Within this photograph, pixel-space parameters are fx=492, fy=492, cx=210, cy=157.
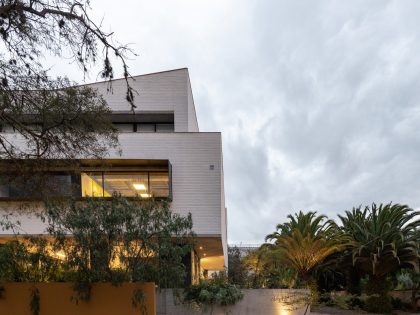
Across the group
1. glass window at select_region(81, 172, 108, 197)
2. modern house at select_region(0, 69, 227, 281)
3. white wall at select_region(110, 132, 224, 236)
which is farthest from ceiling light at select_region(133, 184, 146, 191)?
glass window at select_region(81, 172, 108, 197)

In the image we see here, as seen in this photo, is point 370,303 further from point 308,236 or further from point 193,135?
point 193,135

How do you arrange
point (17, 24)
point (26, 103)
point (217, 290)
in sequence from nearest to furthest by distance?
1. point (17, 24)
2. point (26, 103)
3. point (217, 290)

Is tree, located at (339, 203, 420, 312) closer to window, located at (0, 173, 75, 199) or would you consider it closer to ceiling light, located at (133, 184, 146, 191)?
ceiling light, located at (133, 184, 146, 191)

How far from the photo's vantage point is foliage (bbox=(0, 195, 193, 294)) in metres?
12.1

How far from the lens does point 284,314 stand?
16.8 meters

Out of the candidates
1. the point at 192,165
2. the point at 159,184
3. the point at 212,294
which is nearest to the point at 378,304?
the point at 212,294

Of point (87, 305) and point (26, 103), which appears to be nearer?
point (26, 103)

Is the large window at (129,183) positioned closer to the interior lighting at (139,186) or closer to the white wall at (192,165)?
the interior lighting at (139,186)

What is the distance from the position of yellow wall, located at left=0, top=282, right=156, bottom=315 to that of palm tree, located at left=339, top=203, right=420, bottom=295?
13342mm

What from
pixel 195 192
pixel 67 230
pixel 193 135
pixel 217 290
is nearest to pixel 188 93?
pixel 193 135

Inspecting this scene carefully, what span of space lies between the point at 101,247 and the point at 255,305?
22.1ft

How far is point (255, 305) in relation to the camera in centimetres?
1655

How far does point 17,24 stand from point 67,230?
5612 millimetres

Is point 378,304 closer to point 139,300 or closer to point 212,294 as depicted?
point 212,294
